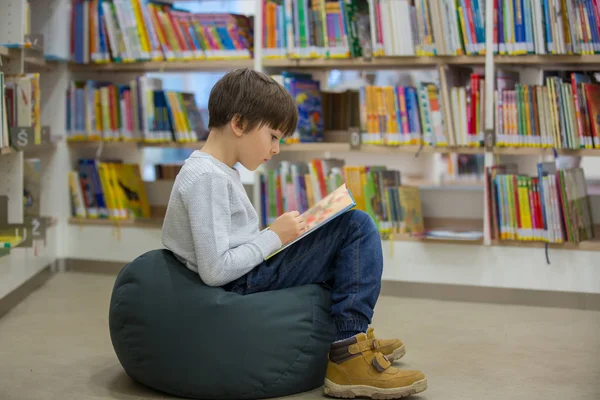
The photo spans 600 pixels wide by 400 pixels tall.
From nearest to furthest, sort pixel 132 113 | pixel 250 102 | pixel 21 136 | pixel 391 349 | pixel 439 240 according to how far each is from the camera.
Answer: pixel 250 102, pixel 391 349, pixel 21 136, pixel 439 240, pixel 132 113

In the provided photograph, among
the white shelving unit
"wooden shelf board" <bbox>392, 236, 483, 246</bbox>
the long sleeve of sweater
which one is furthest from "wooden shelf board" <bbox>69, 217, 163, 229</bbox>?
the long sleeve of sweater

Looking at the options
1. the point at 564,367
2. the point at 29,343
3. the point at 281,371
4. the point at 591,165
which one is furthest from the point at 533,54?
the point at 591,165

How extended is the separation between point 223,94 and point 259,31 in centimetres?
196

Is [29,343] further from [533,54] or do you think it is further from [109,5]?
[533,54]

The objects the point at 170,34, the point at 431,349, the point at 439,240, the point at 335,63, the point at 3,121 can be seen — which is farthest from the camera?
the point at 170,34

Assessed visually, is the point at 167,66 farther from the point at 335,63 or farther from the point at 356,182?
the point at 356,182

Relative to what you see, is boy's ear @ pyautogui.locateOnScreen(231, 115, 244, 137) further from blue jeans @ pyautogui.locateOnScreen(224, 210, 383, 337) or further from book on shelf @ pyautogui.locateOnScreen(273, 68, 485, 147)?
book on shelf @ pyautogui.locateOnScreen(273, 68, 485, 147)

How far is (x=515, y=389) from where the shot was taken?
95.3 inches

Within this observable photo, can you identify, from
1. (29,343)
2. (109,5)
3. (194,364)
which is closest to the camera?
(194,364)

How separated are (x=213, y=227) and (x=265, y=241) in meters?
0.16

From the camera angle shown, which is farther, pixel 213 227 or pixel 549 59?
pixel 549 59

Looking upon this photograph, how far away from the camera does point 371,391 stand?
2207 millimetres

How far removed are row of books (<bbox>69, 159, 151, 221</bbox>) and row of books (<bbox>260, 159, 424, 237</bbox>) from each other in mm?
768

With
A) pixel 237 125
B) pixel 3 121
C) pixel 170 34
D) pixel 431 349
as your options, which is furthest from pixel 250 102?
pixel 170 34
